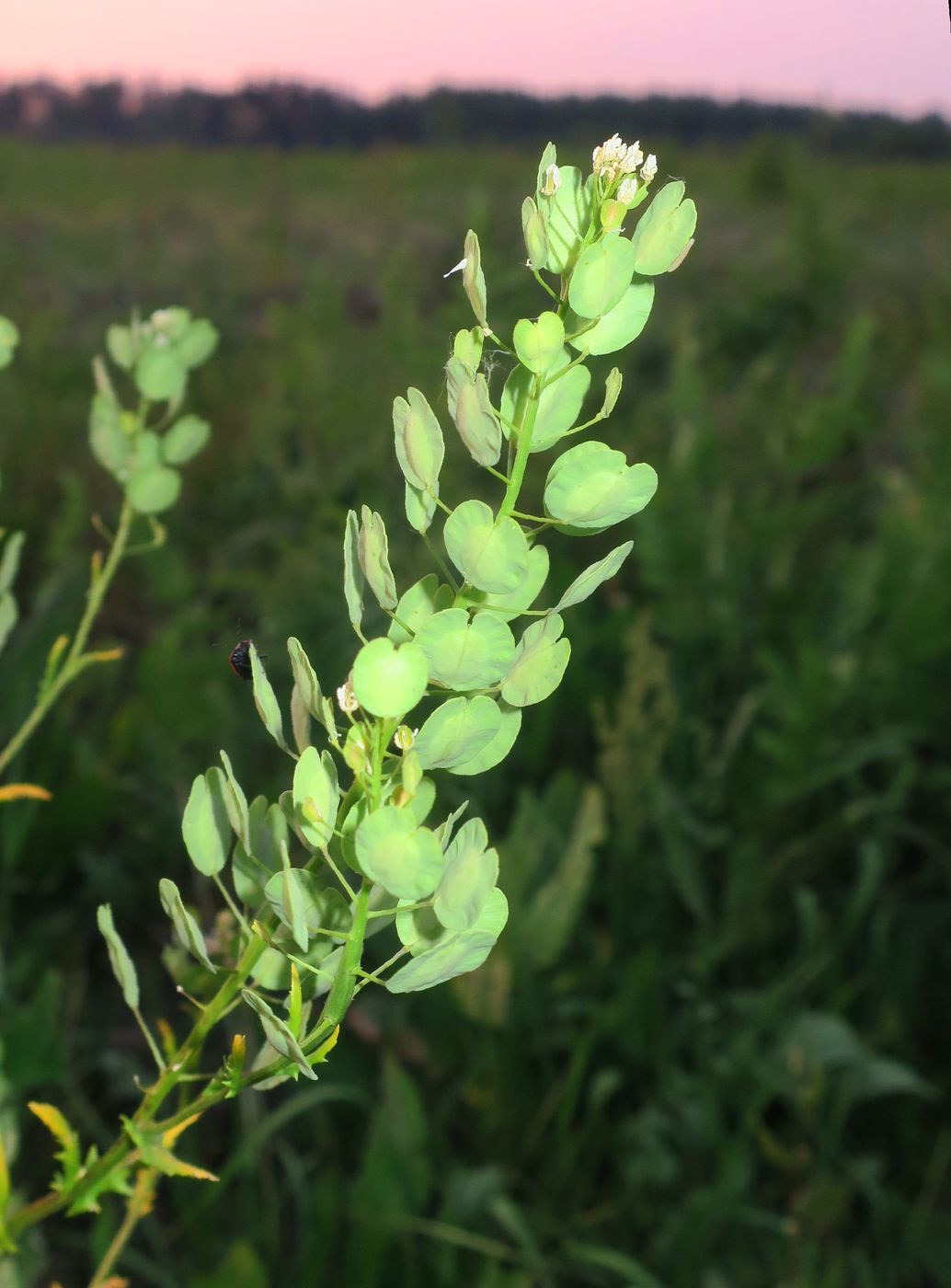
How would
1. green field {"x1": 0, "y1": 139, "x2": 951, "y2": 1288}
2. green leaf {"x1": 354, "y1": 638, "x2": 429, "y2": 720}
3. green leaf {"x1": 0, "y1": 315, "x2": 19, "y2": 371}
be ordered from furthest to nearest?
green field {"x1": 0, "y1": 139, "x2": 951, "y2": 1288}
green leaf {"x1": 0, "y1": 315, "x2": 19, "y2": 371}
green leaf {"x1": 354, "y1": 638, "x2": 429, "y2": 720}

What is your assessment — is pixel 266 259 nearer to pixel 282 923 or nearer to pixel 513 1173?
pixel 513 1173

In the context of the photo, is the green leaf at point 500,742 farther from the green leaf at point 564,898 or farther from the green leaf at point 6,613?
the green leaf at point 564,898

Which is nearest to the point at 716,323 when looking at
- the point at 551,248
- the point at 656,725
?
the point at 656,725

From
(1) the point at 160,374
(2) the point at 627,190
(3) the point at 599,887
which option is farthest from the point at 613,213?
(3) the point at 599,887

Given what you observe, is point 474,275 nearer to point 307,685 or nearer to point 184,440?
point 307,685

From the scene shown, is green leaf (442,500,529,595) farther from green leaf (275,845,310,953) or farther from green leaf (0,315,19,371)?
green leaf (0,315,19,371)

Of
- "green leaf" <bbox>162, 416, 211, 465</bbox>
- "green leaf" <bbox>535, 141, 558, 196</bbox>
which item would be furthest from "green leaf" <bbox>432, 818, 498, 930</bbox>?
"green leaf" <bbox>162, 416, 211, 465</bbox>
